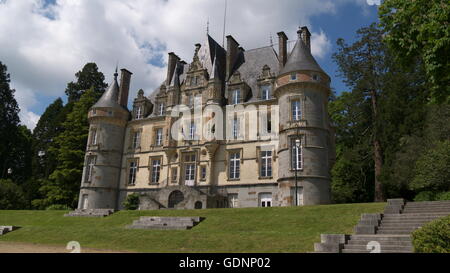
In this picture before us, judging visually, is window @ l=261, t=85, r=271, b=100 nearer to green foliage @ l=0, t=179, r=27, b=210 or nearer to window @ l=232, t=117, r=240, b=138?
window @ l=232, t=117, r=240, b=138

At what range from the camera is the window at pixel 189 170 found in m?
33.2

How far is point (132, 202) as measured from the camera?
33.0m

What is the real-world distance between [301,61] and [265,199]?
36.8 ft

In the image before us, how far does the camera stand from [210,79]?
33.8 metres

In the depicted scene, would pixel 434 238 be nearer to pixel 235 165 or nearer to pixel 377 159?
pixel 377 159

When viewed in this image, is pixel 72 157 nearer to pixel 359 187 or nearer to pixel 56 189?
pixel 56 189

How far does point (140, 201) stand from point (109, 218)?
7.02 meters

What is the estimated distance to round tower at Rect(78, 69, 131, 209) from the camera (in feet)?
117

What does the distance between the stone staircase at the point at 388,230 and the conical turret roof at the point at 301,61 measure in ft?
46.3

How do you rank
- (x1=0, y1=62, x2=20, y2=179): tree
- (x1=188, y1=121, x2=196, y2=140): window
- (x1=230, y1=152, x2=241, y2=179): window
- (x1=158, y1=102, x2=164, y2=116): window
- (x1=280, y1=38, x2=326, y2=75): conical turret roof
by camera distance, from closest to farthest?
(x1=280, y1=38, x2=326, y2=75): conical turret roof < (x1=230, y1=152, x2=241, y2=179): window < (x1=188, y1=121, x2=196, y2=140): window < (x1=158, y1=102, x2=164, y2=116): window < (x1=0, y1=62, x2=20, y2=179): tree

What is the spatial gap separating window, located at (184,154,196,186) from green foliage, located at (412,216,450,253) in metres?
25.7

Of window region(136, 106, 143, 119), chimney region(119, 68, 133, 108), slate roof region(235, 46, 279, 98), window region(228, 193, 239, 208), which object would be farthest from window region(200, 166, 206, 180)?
chimney region(119, 68, 133, 108)
